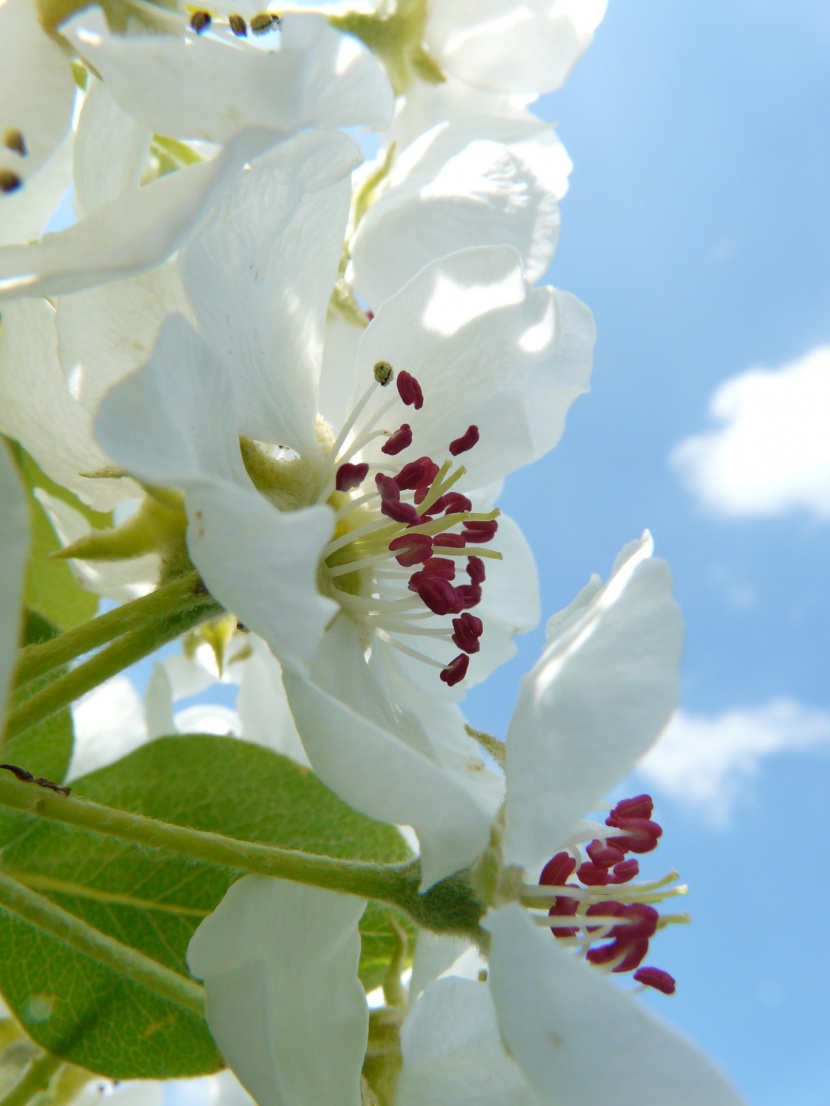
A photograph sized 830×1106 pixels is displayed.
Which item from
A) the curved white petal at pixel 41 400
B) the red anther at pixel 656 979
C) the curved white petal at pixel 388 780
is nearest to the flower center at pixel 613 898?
the red anther at pixel 656 979

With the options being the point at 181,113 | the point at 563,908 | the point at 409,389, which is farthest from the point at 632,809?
the point at 181,113

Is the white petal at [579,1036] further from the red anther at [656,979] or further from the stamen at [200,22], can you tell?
the stamen at [200,22]

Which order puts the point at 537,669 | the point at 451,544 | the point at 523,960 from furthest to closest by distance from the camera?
the point at 451,544 → the point at 537,669 → the point at 523,960

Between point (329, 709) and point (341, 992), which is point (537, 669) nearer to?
point (329, 709)

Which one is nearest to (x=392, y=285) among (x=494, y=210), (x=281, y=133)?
(x=494, y=210)

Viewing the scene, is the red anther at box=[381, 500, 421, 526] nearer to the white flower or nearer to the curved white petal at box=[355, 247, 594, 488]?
the curved white petal at box=[355, 247, 594, 488]

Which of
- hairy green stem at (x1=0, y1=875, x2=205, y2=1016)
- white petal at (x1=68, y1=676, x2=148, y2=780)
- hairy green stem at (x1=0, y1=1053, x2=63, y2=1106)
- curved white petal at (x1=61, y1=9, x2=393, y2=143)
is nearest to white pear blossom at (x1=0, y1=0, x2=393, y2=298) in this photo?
curved white petal at (x1=61, y1=9, x2=393, y2=143)

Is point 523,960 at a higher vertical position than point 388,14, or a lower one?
lower
